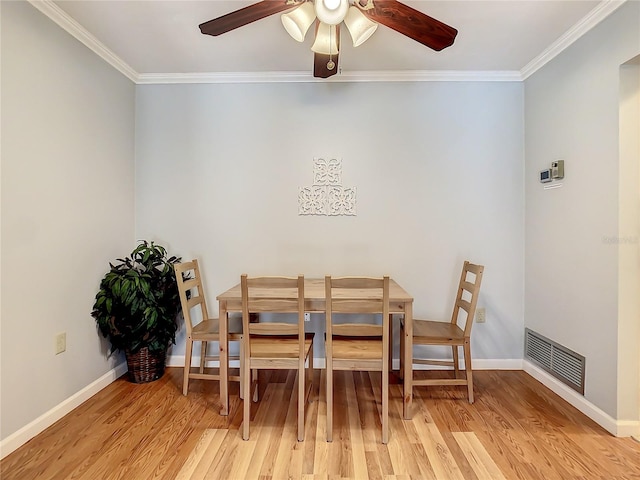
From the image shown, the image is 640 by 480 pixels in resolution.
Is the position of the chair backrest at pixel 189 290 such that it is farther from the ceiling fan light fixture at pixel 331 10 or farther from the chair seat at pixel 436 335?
the ceiling fan light fixture at pixel 331 10

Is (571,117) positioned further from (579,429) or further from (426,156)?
(579,429)

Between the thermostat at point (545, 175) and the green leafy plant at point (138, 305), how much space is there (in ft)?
9.77

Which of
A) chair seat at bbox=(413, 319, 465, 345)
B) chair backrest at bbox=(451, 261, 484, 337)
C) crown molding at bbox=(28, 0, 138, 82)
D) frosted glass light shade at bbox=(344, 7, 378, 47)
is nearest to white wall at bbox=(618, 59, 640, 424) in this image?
chair backrest at bbox=(451, 261, 484, 337)

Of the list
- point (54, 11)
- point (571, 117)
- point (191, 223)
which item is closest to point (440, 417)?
point (571, 117)

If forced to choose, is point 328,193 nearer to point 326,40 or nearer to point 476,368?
point 326,40

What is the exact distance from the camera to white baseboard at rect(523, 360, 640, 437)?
1930mm

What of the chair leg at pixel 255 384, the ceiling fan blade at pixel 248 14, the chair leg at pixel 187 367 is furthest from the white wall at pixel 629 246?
the chair leg at pixel 187 367

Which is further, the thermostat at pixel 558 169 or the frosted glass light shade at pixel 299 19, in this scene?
the thermostat at pixel 558 169

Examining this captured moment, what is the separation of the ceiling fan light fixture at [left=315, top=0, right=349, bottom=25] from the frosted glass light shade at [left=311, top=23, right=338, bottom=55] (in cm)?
13

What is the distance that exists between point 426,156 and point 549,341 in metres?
1.75

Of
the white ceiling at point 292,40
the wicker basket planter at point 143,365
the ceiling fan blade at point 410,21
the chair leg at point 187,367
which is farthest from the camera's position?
the wicker basket planter at point 143,365

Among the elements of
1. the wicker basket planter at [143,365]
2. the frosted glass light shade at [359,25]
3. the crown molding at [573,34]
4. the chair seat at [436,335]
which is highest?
the crown molding at [573,34]

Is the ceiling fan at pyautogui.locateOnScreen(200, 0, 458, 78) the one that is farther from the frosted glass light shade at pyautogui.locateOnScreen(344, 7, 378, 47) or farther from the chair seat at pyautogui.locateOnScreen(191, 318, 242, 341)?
the chair seat at pyautogui.locateOnScreen(191, 318, 242, 341)

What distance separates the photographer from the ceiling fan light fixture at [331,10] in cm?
156
